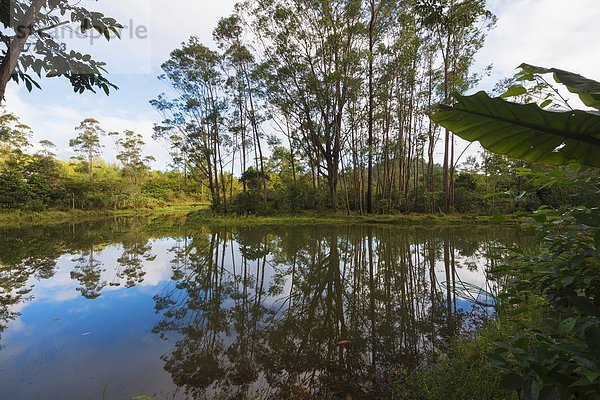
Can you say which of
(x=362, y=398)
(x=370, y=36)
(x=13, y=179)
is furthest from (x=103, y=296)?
(x=13, y=179)

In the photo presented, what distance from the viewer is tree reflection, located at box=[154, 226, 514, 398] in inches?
81.9

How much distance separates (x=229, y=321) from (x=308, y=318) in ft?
3.15

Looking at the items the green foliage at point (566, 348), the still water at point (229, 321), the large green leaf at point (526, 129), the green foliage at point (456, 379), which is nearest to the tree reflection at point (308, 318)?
the still water at point (229, 321)

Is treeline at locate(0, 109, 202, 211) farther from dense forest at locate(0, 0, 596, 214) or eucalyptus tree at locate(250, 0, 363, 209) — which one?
eucalyptus tree at locate(250, 0, 363, 209)

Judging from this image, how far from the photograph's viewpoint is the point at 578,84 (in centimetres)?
93

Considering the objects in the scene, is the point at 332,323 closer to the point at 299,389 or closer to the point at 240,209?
the point at 299,389

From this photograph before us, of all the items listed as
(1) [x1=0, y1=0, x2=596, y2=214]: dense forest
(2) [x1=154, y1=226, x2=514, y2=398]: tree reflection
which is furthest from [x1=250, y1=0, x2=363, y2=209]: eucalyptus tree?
(2) [x1=154, y1=226, x2=514, y2=398]: tree reflection

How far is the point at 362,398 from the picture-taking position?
182 centimetres

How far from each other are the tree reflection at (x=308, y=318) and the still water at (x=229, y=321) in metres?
0.02

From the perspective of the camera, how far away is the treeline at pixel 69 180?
16516mm

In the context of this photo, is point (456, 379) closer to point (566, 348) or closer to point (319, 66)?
point (566, 348)

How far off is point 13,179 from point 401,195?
24.7 m

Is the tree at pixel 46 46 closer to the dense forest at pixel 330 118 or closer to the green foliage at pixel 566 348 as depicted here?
the green foliage at pixel 566 348

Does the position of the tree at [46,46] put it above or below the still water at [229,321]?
above
